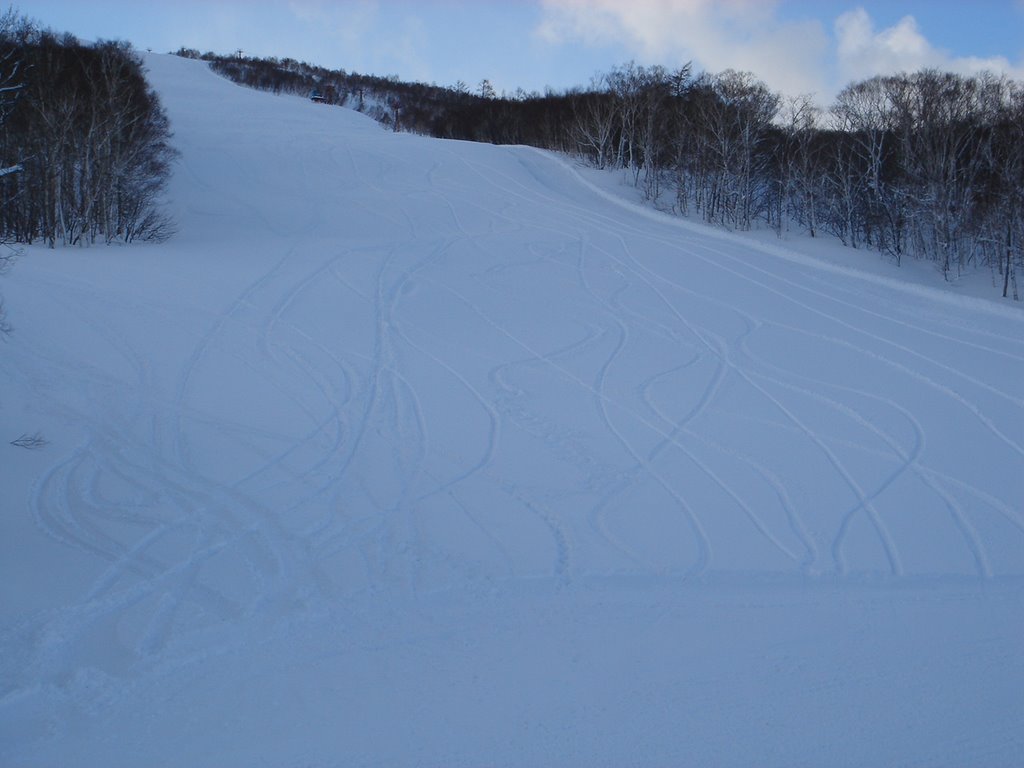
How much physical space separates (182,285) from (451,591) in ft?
39.4

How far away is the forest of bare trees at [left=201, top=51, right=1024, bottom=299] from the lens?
23594 mm

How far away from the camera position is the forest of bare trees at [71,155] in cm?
2017

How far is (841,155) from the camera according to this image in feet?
91.5

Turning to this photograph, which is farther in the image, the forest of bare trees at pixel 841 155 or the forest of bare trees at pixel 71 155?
the forest of bare trees at pixel 841 155

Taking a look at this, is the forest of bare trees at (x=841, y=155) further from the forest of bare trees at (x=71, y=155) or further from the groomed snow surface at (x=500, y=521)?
the forest of bare trees at (x=71, y=155)

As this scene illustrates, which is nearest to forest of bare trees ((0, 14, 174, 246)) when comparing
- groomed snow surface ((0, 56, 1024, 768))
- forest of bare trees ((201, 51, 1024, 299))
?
groomed snow surface ((0, 56, 1024, 768))

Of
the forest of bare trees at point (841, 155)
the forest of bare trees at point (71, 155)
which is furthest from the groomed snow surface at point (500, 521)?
the forest of bare trees at point (841, 155)

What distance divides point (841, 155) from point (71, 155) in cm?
2512

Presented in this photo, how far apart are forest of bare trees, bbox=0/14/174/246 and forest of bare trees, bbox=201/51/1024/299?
20565mm

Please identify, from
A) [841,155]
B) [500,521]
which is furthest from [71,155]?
[841,155]

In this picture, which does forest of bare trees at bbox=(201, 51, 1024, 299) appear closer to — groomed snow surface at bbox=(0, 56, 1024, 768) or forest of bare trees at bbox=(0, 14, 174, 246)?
groomed snow surface at bbox=(0, 56, 1024, 768)

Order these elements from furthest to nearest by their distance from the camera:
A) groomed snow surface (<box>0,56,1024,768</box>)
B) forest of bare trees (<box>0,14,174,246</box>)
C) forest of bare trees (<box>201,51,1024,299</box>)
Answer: forest of bare trees (<box>201,51,1024,299</box>) → forest of bare trees (<box>0,14,174,246</box>) → groomed snow surface (<box>0,56,1024,768</box>)

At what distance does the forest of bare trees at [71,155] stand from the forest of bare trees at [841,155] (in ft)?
67.5

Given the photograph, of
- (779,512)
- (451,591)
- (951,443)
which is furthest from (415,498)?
(951,443)
